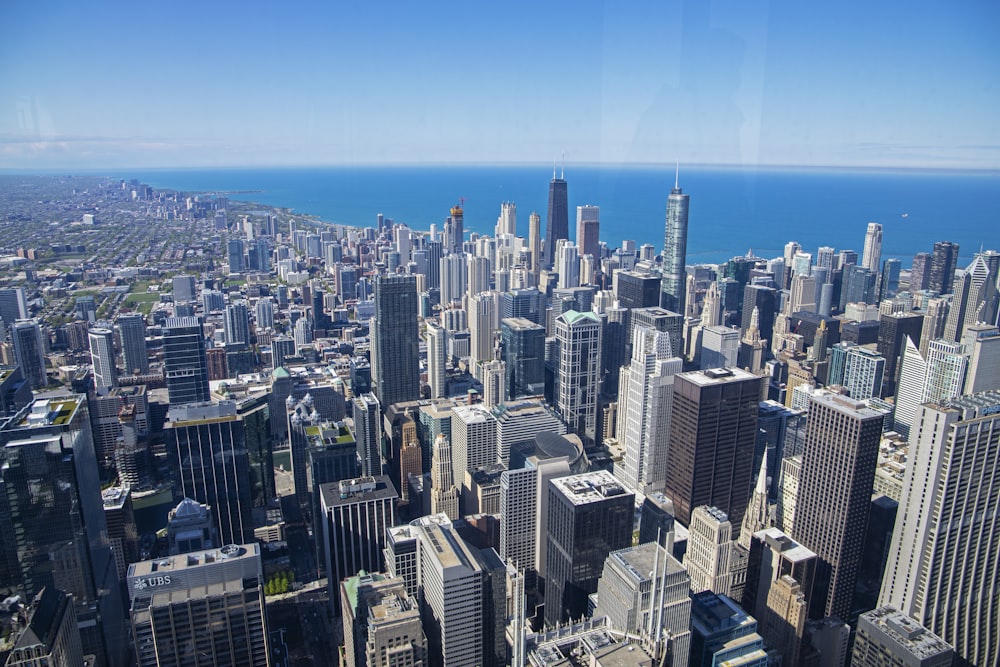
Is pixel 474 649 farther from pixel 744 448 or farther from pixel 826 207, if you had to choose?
pixel 826 207

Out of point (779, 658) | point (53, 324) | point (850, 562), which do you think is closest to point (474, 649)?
point (779, 658)

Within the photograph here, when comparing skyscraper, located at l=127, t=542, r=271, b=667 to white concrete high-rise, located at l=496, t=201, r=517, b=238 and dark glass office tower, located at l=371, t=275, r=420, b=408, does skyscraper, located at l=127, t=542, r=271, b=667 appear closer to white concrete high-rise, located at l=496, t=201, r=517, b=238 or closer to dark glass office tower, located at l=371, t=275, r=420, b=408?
dark glass office tower, located at l=371, t=275, r=420, b=408

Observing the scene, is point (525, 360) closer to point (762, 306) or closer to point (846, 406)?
point (846, 406)

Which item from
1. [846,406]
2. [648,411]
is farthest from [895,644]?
[648,411]

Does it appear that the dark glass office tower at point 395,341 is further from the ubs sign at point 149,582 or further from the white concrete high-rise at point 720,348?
the ubs sign at point 149,582

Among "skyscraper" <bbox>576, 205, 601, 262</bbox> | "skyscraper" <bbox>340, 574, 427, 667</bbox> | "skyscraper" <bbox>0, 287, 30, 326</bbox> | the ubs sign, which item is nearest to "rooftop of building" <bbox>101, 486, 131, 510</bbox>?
"skyscraper" <bbox>0, 287, 30, 326</bbox>

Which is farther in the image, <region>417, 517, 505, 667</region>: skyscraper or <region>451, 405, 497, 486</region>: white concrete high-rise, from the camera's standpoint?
<region>451, 405, 497, 486</region>: white concrete high-rise
